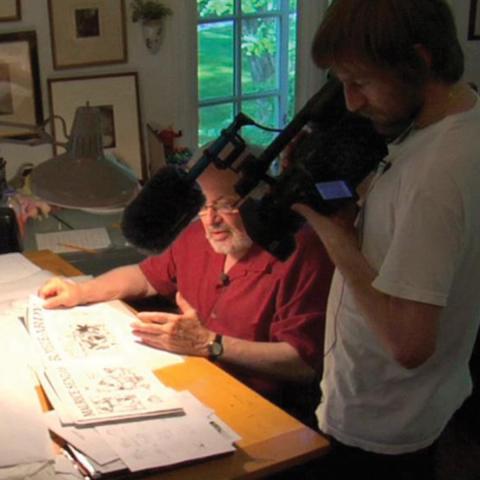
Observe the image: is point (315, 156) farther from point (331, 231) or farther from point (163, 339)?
point (163, 339)

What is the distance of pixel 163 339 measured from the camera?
191 centimetres

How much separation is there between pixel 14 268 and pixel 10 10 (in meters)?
1.05

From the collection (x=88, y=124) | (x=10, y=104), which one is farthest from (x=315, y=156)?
(x=10, y=104)

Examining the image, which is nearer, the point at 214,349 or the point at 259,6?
the point at 214,349

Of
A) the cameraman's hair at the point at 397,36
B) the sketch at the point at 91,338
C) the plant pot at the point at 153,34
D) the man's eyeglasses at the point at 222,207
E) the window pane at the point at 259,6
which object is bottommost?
the sketch at the point at 91,338

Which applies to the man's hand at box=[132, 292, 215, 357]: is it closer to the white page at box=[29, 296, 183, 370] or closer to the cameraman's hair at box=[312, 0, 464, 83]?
the white page at box=[29, 296, 183, 370]

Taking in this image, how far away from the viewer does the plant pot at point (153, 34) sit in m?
3.16

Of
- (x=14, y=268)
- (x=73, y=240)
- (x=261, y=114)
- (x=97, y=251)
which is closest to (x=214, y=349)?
(x=14, y=268)

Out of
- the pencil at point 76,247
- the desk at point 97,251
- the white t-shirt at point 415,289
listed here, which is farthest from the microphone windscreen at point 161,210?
the pencil at point 76,247

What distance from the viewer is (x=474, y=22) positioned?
A: 3895mm

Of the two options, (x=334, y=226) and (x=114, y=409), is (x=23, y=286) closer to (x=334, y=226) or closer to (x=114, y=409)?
(x=114, y=409)

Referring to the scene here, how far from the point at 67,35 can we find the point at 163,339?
5.09 feet

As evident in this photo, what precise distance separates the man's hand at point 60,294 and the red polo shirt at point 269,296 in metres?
0.30

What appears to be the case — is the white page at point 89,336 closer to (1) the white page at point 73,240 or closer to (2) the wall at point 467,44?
(1) the white page at point 73,240
